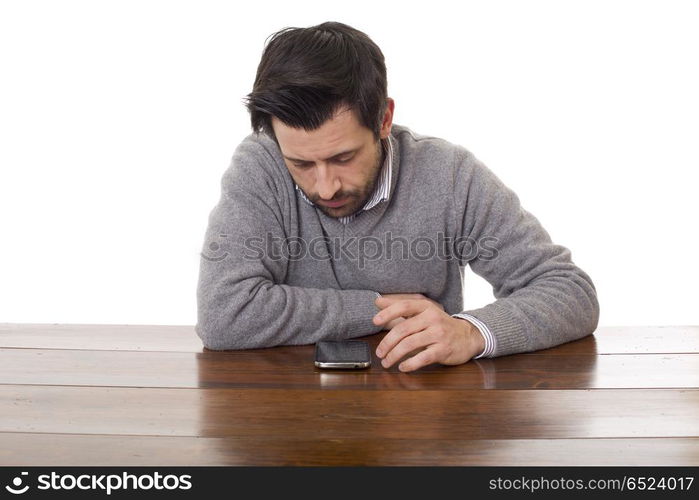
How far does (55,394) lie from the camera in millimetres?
1323

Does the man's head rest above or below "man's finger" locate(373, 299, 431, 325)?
above

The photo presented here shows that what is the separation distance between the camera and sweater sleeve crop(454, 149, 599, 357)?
1579mm

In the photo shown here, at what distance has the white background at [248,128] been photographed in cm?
Answer: 326

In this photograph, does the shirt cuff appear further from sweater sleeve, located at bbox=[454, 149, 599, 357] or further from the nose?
the nose

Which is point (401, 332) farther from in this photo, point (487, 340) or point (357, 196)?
point (357, 196)

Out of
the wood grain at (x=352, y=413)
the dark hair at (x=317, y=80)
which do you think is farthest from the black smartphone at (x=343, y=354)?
the dark hair at (x=317, y=80)

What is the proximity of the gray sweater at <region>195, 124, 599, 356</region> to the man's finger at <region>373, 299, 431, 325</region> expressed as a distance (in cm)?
12

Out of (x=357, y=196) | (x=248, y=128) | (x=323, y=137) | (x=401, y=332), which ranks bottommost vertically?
(x=401, y=332)

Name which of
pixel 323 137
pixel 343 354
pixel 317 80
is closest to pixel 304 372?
pixel 343 354

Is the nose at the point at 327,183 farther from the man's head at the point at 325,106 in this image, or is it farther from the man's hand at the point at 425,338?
the man's hand at the point at 425,338

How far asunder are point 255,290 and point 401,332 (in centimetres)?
33

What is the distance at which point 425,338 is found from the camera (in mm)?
1464

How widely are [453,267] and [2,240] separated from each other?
2328mm

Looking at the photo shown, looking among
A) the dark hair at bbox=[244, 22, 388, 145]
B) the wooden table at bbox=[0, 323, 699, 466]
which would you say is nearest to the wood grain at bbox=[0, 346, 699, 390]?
the wooden table at bbox=[0, 323, 699, 466]
